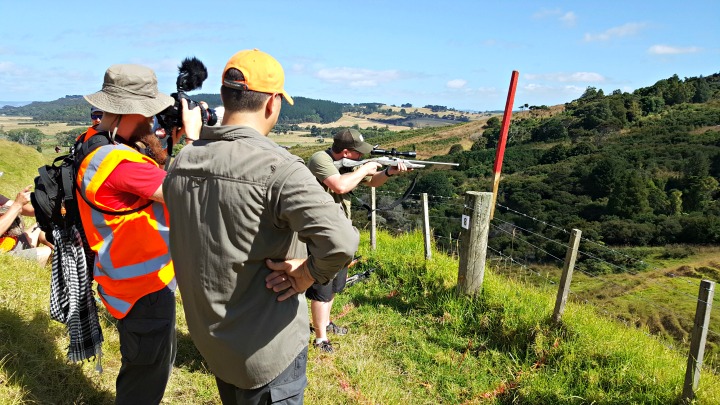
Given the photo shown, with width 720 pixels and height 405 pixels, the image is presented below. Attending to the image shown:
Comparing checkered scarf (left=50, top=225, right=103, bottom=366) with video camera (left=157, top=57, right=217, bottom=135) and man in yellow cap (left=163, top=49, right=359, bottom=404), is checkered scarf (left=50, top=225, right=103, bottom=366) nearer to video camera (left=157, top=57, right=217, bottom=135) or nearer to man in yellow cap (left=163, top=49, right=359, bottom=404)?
video camera (left=157, top=57, right=217, bottom=135)

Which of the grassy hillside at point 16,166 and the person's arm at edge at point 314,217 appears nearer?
the person's arm at edge at point 314,217

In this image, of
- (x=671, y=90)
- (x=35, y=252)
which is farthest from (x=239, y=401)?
(x=671, y=90)

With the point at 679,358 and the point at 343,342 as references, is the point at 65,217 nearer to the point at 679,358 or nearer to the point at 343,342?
the point at 343,342

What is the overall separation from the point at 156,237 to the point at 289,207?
1.07 metres

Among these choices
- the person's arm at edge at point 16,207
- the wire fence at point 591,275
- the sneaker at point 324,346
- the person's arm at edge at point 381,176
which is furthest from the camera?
the wire fence at point 591,275

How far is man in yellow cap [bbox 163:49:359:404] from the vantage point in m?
1.43

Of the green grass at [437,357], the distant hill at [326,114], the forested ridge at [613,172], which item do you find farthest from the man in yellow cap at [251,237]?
the distant hill at [326,114]

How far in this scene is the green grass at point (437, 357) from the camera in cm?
307

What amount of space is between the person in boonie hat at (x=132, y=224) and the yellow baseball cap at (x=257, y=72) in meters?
0.72

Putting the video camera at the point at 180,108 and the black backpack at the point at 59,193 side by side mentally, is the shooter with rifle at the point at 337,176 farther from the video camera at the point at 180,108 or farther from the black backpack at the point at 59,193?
the black backpack at the point at 59,193

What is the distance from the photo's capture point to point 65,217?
7.39 ft

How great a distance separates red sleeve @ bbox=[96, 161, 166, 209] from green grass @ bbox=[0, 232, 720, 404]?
1.35 meters

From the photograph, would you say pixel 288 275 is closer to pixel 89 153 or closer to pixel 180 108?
pixel 89 153

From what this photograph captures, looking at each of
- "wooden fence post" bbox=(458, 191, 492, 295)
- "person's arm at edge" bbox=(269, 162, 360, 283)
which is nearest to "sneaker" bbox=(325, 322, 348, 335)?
"wooden fence post" bbox=(458, 191, 492, 295)
